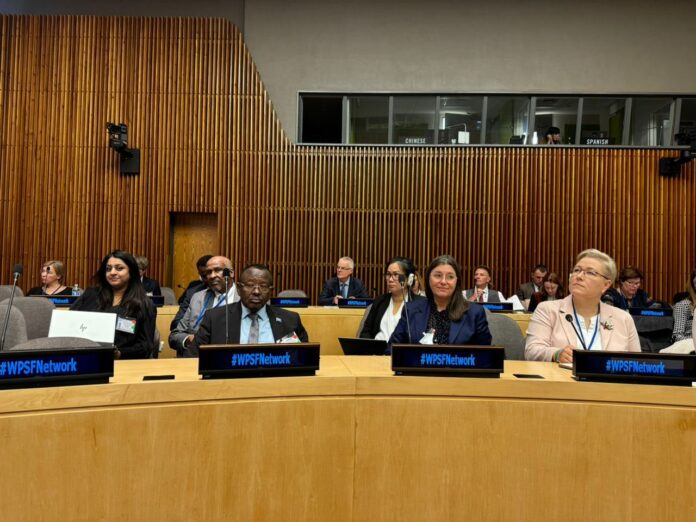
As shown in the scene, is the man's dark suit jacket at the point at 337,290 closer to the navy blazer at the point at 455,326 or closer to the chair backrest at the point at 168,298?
the chair backrest at the point at 168,298

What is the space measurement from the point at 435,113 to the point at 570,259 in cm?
331

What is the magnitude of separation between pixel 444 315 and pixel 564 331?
2.21ft

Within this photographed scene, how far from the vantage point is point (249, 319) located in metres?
3.25

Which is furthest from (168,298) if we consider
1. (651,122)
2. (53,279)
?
(651,122)

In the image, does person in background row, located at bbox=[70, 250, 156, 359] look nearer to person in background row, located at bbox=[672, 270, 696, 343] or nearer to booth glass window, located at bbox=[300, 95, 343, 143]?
person in background row, located at bbox=[672, 270, 696, 343]

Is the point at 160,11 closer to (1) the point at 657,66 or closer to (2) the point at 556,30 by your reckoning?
(2) the point at 556,30

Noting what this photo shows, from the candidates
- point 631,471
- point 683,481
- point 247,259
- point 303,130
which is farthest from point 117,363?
point 303,130

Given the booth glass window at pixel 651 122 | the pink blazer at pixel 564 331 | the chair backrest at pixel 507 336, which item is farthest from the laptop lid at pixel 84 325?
the booth glass window at pixel 651 122

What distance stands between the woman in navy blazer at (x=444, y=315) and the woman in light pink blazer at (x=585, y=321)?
1.16ft

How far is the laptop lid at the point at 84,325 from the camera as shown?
278cm

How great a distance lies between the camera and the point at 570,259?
9.14 metres

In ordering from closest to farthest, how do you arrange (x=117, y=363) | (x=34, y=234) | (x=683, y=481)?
(x=683, y=481) < (x=117, y=363) < (x=34, y=234)

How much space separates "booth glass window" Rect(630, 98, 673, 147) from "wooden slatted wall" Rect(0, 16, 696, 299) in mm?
246

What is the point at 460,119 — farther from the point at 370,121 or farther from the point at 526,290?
the point at 526,290
